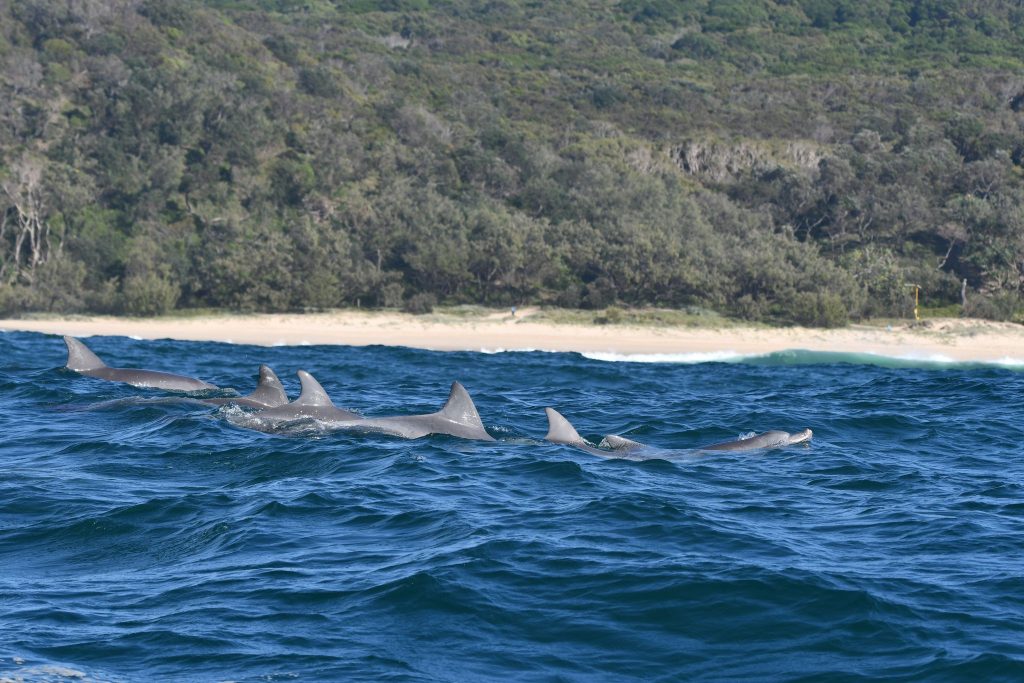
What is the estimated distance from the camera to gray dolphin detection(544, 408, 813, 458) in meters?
15.0

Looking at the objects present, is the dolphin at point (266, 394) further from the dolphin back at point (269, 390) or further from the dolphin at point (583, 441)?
the dolphin at point (583, 441)

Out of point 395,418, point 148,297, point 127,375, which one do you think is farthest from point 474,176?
point 395,418

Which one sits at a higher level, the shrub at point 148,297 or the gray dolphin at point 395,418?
the shrub at point 148,297

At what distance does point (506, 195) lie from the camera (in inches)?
2169

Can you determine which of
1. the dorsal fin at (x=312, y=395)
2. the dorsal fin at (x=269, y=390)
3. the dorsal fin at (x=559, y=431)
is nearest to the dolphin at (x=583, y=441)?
the dorsal fin at (x=559, y=431)

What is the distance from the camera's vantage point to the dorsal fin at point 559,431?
15555 mm

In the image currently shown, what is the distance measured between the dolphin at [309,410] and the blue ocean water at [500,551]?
0.48 meters

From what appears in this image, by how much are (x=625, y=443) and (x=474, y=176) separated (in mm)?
41837

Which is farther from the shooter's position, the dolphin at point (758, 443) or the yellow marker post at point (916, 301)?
the yellow marker post at point (916, 301)

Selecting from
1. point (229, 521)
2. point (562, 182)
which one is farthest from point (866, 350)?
point (229, 521)

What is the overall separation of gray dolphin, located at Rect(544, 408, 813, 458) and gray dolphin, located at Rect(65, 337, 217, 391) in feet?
22.3

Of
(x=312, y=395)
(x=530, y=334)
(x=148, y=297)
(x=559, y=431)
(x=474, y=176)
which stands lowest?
(x=559, y=431)

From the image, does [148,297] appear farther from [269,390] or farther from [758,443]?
[758,443]

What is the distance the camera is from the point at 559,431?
1566cm
